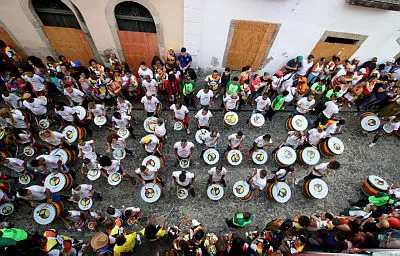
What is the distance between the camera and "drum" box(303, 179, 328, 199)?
845cm

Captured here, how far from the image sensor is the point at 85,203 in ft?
26.5

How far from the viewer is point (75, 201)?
316 inches

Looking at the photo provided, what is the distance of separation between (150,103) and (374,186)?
9032 mm

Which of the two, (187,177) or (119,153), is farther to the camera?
(119,153)

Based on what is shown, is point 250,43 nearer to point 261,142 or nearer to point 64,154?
point 261,142

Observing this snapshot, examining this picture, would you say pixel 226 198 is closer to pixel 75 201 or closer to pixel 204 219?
pixel 204 219

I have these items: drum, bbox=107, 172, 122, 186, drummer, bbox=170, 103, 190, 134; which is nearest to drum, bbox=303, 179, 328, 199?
drummer, bbox=170, 103, 190, 134

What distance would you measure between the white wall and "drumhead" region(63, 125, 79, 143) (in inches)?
238

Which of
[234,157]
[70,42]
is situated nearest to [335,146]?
[234,157]

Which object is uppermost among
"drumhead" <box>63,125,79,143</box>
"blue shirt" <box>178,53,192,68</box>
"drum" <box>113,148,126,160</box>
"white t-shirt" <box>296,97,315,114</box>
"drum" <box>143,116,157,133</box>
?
"blue shirt" <box>178,53,192,68</box>

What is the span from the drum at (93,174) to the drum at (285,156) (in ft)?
22.3

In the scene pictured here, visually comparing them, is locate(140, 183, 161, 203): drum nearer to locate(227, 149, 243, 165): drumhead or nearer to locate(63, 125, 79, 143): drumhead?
locate(227, 149, 243, 165): drumhead

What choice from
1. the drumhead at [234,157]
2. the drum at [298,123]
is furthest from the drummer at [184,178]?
the drum at [298,123]

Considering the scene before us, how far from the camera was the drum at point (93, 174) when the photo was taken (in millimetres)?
8727
